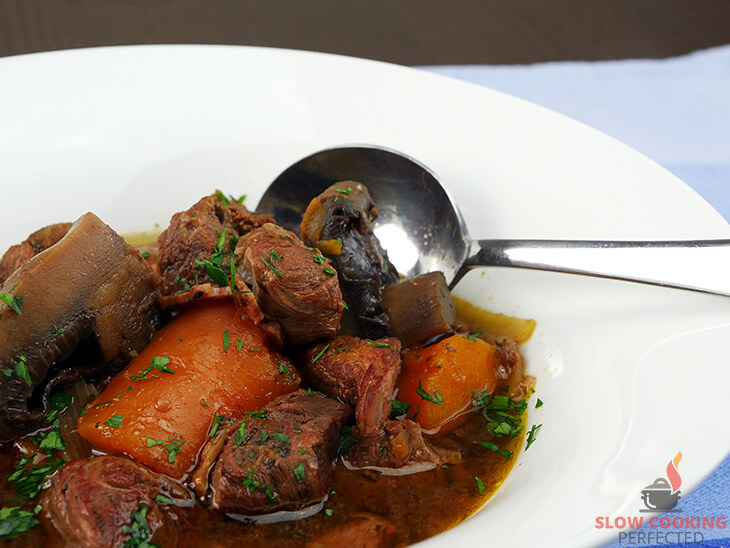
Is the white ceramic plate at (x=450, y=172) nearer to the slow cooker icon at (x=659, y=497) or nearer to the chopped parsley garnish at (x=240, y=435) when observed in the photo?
the slow cooker icon at (x=659, y=497)

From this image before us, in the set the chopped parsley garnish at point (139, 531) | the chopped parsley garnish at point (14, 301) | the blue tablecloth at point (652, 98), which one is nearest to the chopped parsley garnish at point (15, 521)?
the chopped parsley garnish at point (139, 531)

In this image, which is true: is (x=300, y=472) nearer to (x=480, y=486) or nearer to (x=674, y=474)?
(x=480, y=486)

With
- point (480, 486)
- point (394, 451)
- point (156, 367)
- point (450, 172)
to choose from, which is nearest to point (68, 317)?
point (156, 367)

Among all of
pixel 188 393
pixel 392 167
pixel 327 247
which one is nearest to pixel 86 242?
pixel 188 393

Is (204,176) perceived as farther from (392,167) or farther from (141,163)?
(392,167)

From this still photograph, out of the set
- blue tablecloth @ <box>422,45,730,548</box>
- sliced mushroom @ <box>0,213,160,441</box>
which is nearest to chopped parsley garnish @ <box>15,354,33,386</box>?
sliced mushroom @ <box>0,213,160,441</box>
